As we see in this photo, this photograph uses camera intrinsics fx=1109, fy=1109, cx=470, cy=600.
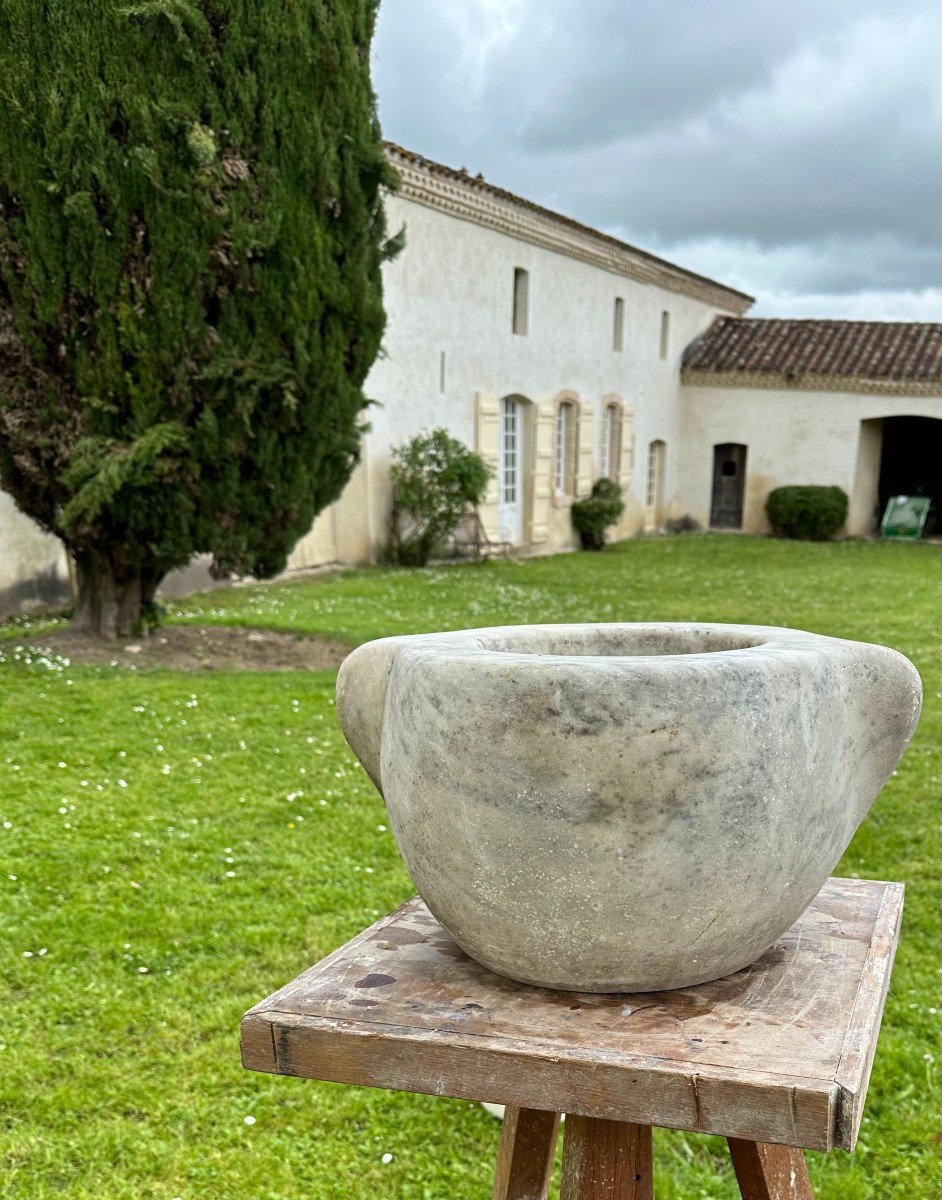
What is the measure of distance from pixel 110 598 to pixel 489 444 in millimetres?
8666

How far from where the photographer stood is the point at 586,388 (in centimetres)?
1897

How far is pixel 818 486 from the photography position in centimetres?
2172

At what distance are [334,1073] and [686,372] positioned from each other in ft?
74.4

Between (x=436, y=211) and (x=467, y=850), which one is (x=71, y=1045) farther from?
(x=436, y=211)

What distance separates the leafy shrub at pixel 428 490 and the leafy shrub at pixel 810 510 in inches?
367

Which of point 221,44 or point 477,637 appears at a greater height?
point 221,44

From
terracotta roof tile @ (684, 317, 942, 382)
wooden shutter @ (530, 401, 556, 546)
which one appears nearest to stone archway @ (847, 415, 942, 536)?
terracotta roof tile @ (684, 317, 942, 382)

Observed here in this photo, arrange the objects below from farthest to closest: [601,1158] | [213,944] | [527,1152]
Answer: [213,944] < [527,1152] < [601,1158]

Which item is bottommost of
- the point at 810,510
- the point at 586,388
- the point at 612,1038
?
the point at 810,510

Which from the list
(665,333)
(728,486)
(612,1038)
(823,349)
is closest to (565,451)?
(665,333)

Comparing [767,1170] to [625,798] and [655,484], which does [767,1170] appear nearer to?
[625,798]

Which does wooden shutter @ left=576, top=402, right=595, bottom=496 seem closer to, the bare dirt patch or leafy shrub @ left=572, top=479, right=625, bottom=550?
leafy shrub @ left=572, top=479, right=625, bottom=550

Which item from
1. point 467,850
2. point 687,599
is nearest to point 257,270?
point 467,850

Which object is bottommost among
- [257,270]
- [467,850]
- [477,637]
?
[467,850]
